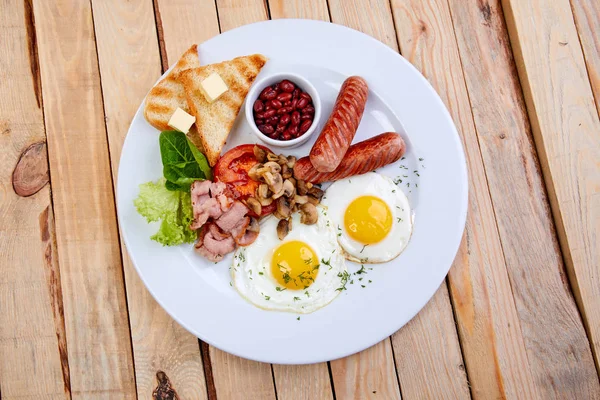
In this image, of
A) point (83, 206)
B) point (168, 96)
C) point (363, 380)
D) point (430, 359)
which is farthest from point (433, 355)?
point (83, 206)

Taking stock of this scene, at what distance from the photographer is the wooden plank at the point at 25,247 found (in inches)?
122

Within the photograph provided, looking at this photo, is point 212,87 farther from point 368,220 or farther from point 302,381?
point 302,381

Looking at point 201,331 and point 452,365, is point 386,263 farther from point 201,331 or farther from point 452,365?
point 201,331

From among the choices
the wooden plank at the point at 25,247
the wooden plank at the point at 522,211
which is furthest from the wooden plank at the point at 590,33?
the wooden plank at the point at 25,247

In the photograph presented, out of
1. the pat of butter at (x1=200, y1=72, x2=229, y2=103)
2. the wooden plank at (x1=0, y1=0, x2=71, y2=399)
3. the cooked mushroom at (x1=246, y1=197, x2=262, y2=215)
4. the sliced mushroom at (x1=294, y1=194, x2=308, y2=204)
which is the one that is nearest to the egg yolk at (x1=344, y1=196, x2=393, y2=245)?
the sliced mushroom at (x1=294, y1=194, x2=308, y2=204)

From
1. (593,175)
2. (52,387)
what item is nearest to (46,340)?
(52,387)

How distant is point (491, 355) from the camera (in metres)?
3.07

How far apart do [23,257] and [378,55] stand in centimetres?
250

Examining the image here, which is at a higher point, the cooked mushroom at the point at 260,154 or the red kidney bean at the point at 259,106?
the red kidney bean at the point at 259,106

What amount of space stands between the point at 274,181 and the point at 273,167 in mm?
88

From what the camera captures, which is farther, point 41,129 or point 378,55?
point 41,129

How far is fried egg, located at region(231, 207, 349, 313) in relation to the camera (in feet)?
9.53

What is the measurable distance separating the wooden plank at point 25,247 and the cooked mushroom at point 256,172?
52.2 inches

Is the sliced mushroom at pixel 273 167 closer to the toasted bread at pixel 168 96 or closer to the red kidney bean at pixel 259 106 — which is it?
the red kidney bean at pixel 259 106
